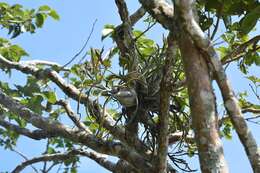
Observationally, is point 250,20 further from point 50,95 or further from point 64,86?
point 50,95

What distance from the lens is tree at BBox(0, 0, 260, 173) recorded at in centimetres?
206

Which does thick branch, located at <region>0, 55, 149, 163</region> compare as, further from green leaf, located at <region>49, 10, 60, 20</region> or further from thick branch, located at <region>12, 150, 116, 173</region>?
green leaf, located at <region>49, 10, 60, 20</region>

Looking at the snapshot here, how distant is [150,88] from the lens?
9.61 ft

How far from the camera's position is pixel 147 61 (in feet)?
9.86

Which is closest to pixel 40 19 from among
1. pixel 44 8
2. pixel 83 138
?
pixel 44 8

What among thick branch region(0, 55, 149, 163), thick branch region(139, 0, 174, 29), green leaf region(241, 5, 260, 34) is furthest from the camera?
thick branch region(0, 55, 149, 163)

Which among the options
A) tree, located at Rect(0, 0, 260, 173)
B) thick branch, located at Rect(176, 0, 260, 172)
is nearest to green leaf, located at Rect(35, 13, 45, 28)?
tree, located at Rect(0, 0, 260, 173)

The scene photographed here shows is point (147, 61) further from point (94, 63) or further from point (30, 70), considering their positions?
A: point (30, 70)

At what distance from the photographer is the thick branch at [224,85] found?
1.92 m

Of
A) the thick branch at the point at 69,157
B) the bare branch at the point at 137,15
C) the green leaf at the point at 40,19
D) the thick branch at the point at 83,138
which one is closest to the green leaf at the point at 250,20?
the thick branch at the point at 83,138

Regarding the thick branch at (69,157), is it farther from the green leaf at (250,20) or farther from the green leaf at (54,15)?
the green leaf at (250,20)

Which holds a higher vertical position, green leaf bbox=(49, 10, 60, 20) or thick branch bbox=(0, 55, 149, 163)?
green leaf bbox=(49, 10, 60, 20)

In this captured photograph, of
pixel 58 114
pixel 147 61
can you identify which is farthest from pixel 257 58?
pixel 58 114

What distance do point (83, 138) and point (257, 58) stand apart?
40.7 inches
